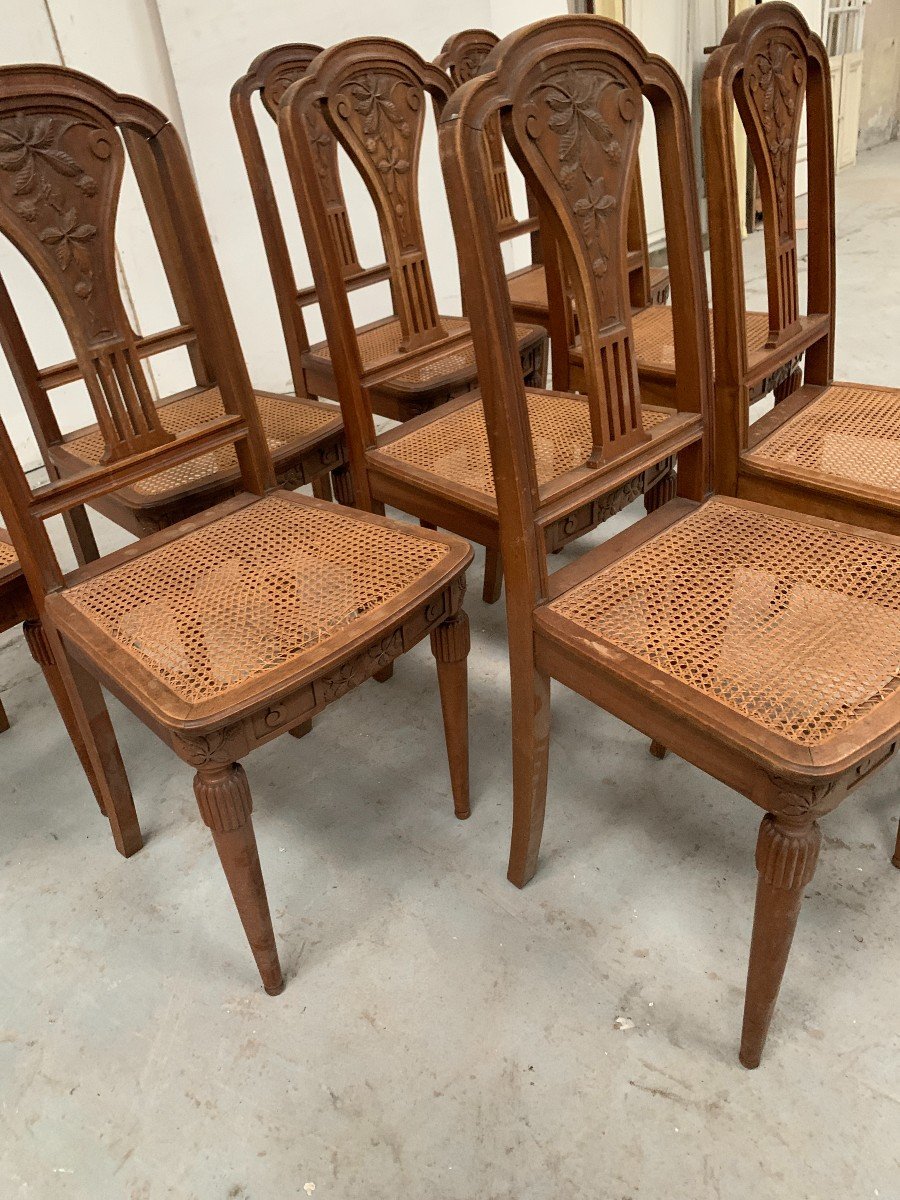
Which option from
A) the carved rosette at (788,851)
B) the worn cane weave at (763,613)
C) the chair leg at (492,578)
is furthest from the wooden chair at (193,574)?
the chair leg at (492,578)

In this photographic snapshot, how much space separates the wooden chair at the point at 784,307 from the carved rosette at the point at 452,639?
501mm

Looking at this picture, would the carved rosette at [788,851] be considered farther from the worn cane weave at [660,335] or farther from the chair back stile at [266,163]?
the chair back stile at [266,163]

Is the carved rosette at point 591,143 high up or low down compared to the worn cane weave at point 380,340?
up

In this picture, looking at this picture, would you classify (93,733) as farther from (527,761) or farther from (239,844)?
(527,761)

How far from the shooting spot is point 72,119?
3.89 ft

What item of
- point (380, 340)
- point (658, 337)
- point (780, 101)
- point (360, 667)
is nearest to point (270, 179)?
point (380, 340)

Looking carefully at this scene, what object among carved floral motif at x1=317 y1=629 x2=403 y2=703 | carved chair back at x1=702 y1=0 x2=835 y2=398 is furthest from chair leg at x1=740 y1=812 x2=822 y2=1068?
carved chair back at x1=702 y1=0 x2=835 y2=398

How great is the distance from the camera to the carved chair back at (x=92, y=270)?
1158mm

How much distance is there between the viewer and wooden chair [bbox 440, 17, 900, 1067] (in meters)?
0.91

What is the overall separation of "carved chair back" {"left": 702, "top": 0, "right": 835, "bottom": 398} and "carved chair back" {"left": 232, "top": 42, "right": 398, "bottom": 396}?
805 mm

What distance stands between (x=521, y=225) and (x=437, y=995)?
1.80 meters

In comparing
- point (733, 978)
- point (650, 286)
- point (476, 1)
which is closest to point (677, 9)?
point (476, 1)

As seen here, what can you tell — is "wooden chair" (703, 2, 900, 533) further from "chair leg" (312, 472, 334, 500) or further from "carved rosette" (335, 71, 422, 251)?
"chair leg" (312, 472, 334, 500)

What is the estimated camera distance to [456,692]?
1.39 metres
